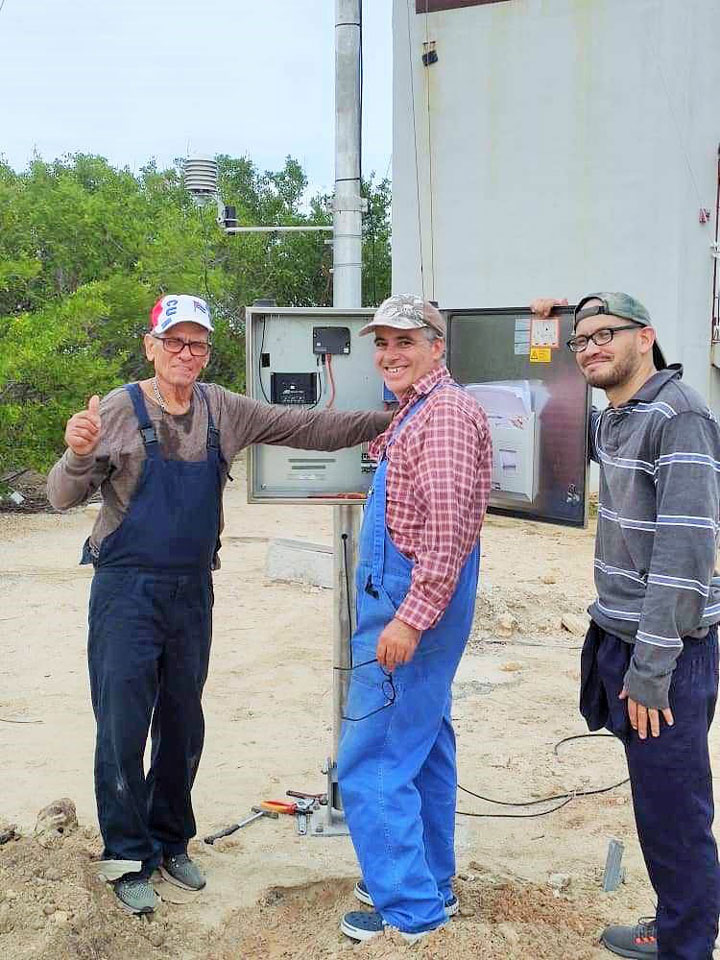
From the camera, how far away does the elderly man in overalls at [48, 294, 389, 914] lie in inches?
144

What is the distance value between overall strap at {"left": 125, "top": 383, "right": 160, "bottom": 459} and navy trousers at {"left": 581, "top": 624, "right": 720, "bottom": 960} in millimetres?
1665

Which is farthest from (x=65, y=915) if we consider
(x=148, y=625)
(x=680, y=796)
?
(x=680, y=796)

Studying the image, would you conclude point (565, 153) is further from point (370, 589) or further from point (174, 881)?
point (174, 881)

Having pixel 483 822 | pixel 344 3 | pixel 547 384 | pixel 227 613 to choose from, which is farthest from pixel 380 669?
pixel 227 613

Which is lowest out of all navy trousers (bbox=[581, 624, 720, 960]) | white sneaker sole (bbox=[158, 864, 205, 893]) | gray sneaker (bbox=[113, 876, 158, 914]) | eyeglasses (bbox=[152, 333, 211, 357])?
white sneaker sole (bbox=[158, 864, 205, 893])

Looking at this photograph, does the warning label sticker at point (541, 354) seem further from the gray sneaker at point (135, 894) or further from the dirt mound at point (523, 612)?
the dirt mound at point (523, 612)

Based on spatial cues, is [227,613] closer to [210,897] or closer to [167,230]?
[210,897]

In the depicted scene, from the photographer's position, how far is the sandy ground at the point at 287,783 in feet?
11.7

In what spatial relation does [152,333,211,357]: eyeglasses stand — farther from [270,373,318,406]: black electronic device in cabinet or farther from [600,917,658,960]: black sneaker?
[600,917,658,960]: black sneaker

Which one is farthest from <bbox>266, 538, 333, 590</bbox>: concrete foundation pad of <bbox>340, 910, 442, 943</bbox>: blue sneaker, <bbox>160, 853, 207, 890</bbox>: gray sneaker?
<bbox>340, 910, 442, 943</bbox>: blue sneaker

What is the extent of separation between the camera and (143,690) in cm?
375

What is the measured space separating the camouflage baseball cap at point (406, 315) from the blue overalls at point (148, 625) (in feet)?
2.70

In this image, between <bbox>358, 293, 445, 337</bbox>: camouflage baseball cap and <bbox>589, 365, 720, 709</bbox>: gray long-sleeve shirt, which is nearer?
<bbox>589, 365, 720, 709</bbox>: gray long-sleeve shirt

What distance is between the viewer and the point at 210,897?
403 centimetres
